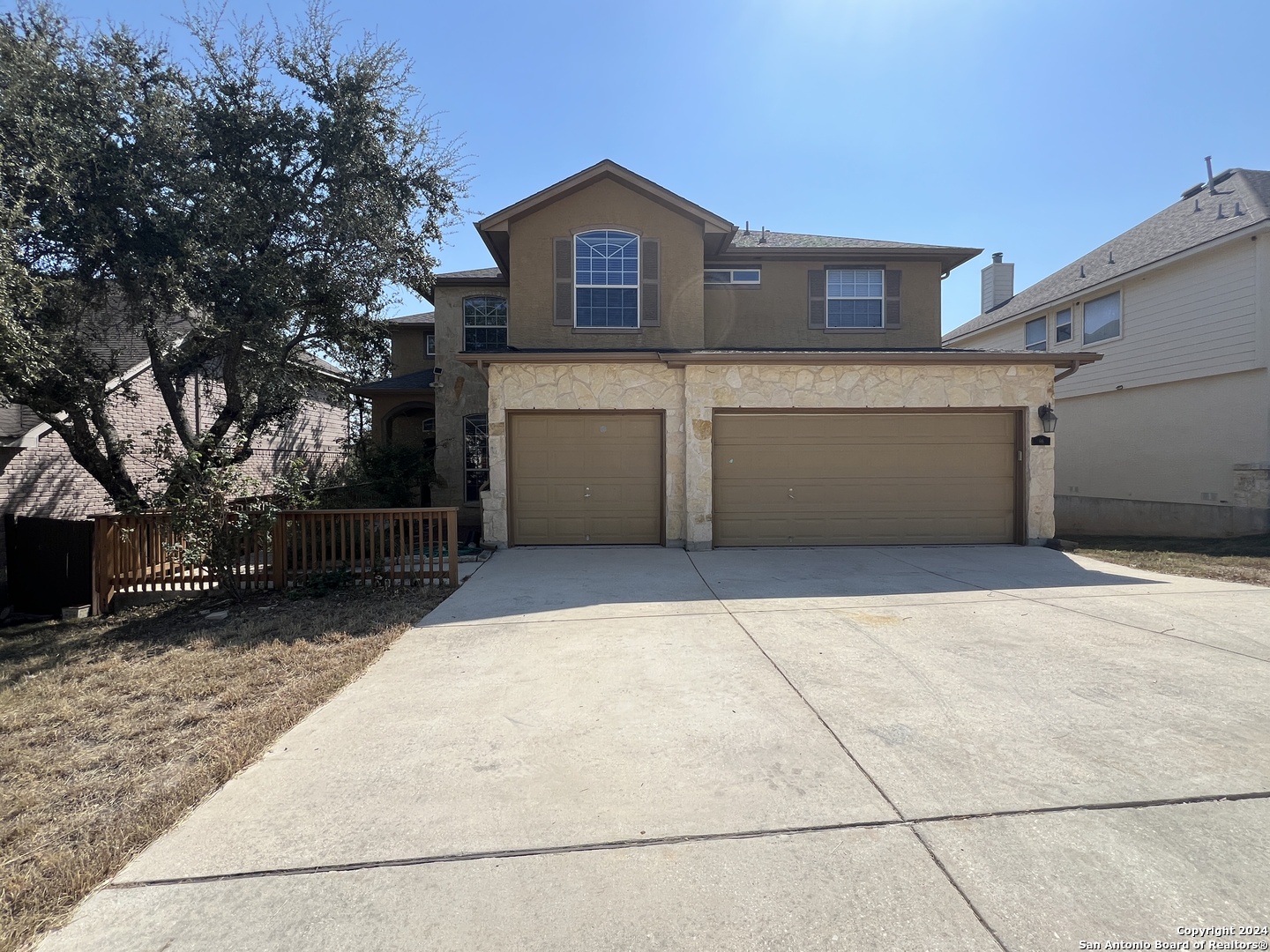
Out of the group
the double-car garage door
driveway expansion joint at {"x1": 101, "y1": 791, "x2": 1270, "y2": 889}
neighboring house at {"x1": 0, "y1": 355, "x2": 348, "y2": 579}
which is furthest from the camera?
the double-car garage door

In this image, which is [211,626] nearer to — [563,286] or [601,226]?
[563,286]

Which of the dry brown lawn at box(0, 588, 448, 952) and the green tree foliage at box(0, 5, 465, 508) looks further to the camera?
the green tree foliage at box(0, 5, 465, 508)

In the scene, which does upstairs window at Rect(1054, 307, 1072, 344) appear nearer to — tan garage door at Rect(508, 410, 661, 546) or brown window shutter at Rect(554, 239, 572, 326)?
tan garage door at Rect(508, 410, 661, 546)

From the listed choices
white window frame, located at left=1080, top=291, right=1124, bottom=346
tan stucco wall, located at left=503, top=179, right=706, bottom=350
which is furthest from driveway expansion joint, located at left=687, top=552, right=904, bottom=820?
white window frame, located at left=1080, top=291, right=1124, bottom=346

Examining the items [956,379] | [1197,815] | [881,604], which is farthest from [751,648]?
[956,379]

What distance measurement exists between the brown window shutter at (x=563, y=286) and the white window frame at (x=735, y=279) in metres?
3.20

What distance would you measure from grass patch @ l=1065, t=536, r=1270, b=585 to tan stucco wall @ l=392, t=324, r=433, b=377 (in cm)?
1525

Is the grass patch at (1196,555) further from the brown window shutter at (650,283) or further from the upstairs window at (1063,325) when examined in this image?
the brown window shutter at (650,283)

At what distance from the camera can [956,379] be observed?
10.5 m

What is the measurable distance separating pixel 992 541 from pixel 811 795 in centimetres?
939

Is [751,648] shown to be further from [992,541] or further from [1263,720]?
[992,541]

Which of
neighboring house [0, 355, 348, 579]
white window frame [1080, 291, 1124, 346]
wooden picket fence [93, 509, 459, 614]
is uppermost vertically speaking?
white window frame [1080, 291, 1124, 346]

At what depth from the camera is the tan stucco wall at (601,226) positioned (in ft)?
39.6

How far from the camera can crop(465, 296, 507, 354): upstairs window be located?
14.4 m
